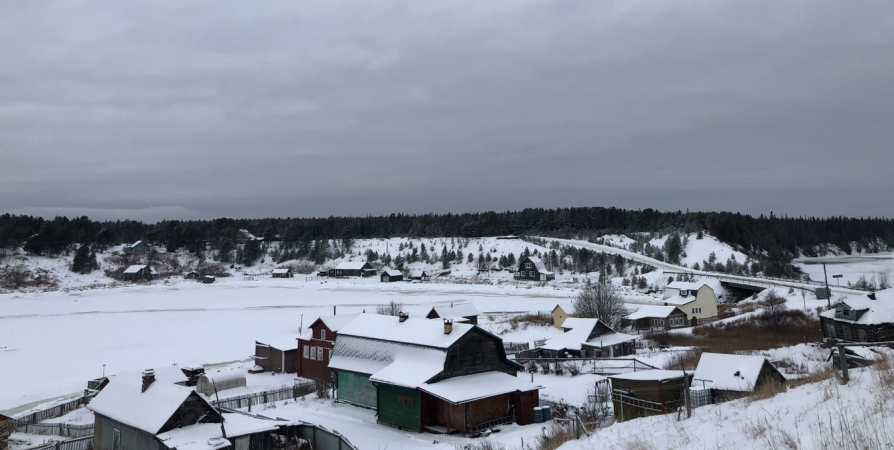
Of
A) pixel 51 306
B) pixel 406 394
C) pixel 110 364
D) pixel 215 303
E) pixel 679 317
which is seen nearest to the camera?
pixel 406 394

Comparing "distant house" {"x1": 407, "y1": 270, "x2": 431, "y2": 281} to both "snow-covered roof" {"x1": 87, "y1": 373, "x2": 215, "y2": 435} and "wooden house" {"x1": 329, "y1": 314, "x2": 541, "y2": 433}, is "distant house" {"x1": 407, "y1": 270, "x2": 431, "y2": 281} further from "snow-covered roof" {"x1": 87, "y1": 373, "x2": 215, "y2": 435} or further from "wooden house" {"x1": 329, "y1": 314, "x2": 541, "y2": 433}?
"snow-covered roof" {"x1": 87, "y1": 373, "x2": 215, "y2": 435}

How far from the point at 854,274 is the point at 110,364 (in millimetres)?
130194

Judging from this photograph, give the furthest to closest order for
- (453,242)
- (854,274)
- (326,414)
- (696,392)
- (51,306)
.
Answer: (453,242), (854,274), (51,306), (326,414), (696,392)

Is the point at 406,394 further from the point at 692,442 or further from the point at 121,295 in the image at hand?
the point at 121,295

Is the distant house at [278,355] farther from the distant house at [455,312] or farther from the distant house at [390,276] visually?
the distant house at [390,276]

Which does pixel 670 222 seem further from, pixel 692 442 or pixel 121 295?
pixel 692 442

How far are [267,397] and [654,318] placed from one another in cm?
4738

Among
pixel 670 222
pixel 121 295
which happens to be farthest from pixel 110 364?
pixel 670 222

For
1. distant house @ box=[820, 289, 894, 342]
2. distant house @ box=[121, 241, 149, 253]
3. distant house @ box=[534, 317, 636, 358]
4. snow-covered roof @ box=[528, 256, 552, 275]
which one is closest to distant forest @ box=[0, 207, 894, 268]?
distant house @ box=[121, 241, 149, 253]

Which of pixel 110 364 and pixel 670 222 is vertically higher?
pixel 670 222

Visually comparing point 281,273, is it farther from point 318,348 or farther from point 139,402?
point 139,402

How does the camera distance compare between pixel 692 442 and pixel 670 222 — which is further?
pixel 670 222

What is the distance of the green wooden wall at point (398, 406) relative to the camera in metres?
28.4

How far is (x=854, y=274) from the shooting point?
360 ft
